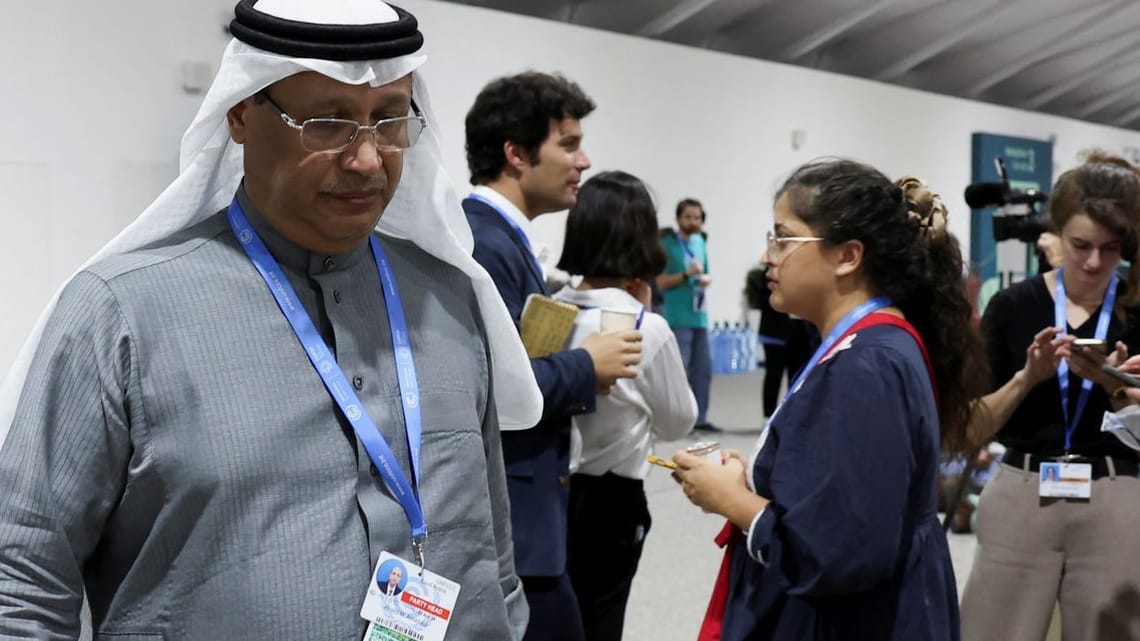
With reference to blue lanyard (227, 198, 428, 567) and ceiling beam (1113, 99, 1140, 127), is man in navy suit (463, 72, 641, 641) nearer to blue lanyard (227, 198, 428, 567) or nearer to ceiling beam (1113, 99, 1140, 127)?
blue lanyard (227, 198, 428, 567)

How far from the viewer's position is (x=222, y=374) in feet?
4.11

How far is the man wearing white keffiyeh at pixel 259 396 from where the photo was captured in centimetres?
119

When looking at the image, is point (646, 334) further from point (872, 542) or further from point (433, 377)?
point (433, 377)

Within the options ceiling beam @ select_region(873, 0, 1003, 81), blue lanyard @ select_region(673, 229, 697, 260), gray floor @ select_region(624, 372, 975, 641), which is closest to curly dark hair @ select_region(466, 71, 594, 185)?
gray floor @ select_region(624, 372, 975, 641)

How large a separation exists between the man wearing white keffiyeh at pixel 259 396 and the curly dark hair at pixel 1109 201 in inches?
75.7

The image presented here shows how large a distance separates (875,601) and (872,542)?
0.15 m

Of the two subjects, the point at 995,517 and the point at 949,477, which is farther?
the point at 949,477

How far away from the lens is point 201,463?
3.99 feet

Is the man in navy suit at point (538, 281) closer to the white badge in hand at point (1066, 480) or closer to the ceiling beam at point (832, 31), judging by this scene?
the white badge in hand at point (1066, 480)

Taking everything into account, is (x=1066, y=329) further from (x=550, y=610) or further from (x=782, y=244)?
→ (x=550, y=610)

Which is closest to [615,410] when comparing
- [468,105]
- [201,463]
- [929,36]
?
[201,463]

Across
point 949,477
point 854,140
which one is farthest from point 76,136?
point 854,140

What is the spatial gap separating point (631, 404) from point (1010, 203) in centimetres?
222

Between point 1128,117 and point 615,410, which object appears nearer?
point 615,410
